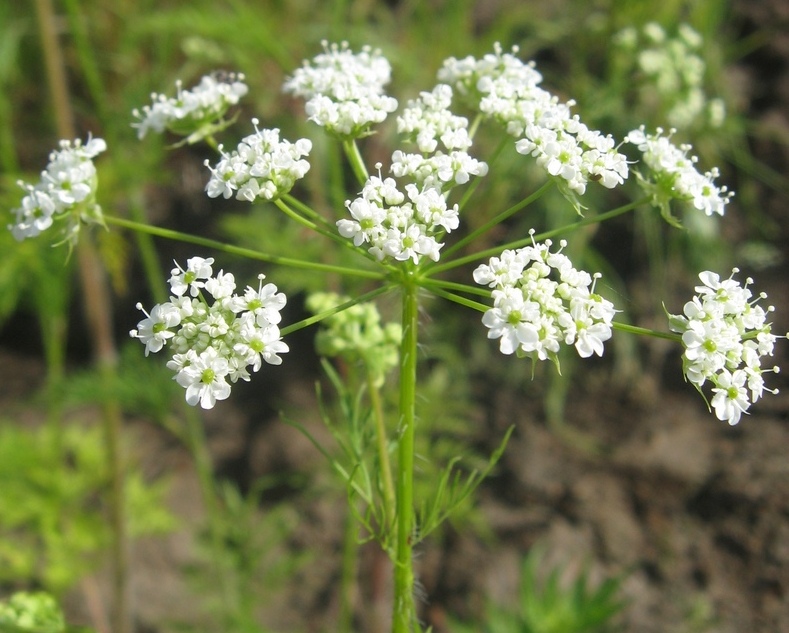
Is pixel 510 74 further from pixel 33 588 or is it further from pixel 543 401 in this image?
pixel 33 588

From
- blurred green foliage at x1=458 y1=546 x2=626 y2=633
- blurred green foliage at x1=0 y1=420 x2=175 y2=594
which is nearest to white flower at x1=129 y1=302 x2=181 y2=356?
blurred green foliage at x1=458 y1=546 x2=626 y2=633

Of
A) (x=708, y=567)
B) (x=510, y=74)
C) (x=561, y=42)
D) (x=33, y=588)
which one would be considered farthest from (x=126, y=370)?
(x=561, y=42)

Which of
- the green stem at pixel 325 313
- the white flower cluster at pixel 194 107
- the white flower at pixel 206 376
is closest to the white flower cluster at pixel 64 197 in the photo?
the white flower cluster at pixel 194 107

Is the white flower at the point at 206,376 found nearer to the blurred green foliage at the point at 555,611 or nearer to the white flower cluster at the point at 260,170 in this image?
the white flower cluster at the point at 260,170

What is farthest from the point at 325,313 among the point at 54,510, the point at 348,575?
the point at 54,510

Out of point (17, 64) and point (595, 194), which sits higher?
point (17, 64)

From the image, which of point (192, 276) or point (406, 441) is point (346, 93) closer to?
point (192, 276)
